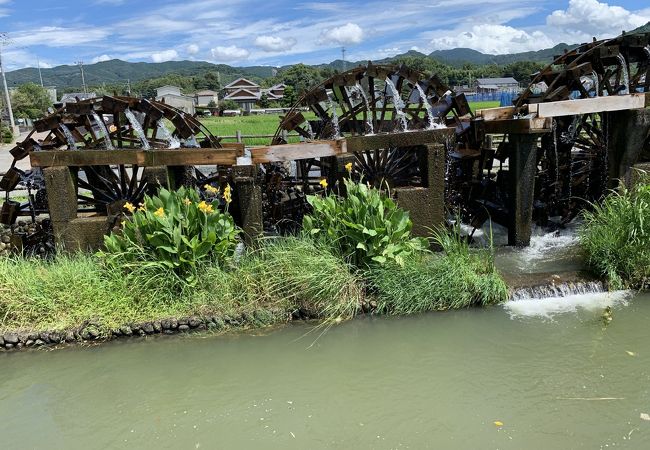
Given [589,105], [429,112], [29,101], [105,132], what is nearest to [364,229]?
[429,112]

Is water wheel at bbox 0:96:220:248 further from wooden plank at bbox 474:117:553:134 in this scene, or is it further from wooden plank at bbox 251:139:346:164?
wooden plank at bbox 474:117:553:134

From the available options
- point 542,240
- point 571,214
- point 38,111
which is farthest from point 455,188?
point 38,111

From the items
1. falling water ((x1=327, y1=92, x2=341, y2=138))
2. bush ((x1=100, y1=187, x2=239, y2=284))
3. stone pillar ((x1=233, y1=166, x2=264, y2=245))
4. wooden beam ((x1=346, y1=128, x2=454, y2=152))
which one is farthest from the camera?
falling water ((x1=327, y1=92, x2=341, y2=138))

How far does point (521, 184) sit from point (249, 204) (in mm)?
4329

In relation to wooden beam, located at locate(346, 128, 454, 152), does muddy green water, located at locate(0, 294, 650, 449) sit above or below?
below

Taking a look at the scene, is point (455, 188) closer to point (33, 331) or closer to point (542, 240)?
point (542, 240)

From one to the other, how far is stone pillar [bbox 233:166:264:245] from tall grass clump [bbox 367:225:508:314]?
196 cm

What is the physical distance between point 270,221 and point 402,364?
14.7 feet

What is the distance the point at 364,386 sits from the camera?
17.3 ft

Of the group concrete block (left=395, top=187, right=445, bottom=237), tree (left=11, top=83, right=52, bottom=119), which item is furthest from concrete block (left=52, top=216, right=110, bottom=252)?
tree (left=11, top=83, right=52, bottom=119)

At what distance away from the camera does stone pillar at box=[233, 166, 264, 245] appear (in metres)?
7.67

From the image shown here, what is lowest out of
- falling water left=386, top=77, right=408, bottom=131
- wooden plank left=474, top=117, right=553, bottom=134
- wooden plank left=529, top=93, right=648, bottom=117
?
wooden plank left=474, top=117, right=553, bottom=134

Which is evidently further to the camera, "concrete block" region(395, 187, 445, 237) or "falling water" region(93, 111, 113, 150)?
"falling water" region(93, 111, 113, 150)

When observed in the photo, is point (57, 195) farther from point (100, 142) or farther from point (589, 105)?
point (589, 105)
